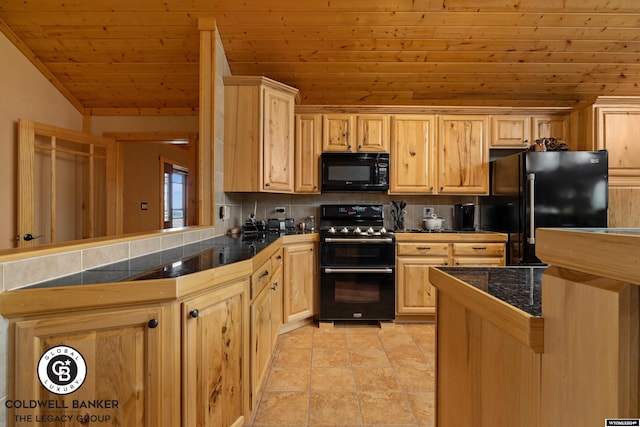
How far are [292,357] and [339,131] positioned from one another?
217 cm

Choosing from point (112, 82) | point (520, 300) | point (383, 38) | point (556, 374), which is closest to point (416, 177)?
point (383, 38)

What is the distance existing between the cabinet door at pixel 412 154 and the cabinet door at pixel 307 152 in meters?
0.79

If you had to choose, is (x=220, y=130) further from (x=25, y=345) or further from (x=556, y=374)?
(x=556, y=374)

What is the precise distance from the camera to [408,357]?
2281mm

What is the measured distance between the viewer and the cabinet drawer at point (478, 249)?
113 inches

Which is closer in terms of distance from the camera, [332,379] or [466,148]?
[332,379]

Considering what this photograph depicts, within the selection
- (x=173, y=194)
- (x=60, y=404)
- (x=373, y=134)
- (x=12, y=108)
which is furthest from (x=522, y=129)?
(x=173, y=194)

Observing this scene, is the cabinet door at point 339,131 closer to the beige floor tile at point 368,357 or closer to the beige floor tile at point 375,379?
the beige floor tile at point 368,357

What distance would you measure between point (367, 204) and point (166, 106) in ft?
8.61

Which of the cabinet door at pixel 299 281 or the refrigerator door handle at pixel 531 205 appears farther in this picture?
the cabinet door at pixel 299 281

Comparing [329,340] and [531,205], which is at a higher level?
[531,205]

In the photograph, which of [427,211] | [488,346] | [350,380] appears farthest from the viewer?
[427,211]

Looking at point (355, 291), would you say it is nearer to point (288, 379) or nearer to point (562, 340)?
point (288, 379)

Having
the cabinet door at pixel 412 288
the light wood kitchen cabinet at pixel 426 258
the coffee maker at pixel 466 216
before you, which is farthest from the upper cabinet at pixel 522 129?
the cabinet door at pixel 412 288
